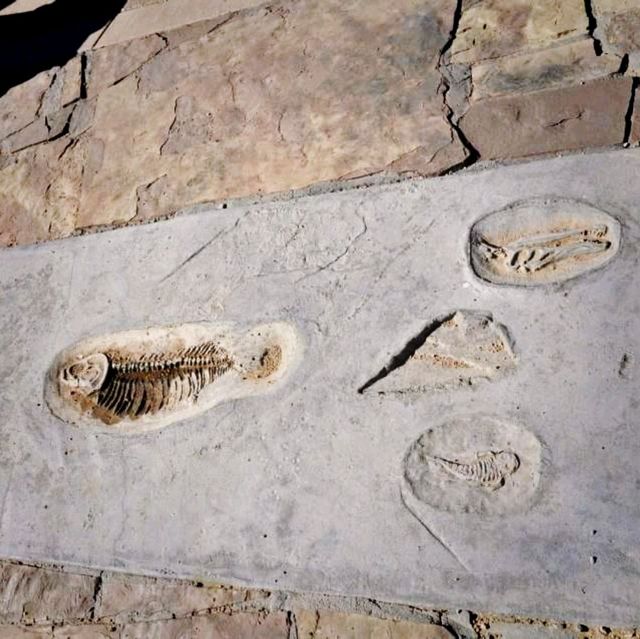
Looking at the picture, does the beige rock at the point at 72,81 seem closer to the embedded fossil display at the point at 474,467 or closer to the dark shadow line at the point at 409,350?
the dark shadow line at the point at 409,350

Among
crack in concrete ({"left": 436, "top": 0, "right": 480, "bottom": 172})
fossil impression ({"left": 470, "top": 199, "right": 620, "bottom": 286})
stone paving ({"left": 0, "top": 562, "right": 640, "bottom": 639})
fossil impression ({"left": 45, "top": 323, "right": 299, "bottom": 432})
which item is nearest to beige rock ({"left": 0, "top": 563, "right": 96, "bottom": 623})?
stone paving ({"left": 0, "top": 562, "right": 640, "bottom": 639})

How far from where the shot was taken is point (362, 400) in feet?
6.78

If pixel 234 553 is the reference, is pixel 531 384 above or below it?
above

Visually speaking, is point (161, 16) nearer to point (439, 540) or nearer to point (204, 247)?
point (204, 247)

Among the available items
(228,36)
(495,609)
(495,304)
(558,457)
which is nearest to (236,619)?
(495,609)

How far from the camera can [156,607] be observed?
2.09m

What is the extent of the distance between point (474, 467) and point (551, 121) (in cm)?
116

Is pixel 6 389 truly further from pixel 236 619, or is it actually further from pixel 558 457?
pixel 558 457

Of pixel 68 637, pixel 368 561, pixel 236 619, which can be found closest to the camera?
pixel 368 561

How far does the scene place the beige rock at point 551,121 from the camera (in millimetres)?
2217

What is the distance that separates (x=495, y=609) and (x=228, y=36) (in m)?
2.56

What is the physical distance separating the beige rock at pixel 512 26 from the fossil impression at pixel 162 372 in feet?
4.13

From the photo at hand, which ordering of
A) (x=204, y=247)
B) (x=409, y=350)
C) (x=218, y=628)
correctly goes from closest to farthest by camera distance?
(x=218, y=628) < (x=409, y=350) < (x=204, y=247)

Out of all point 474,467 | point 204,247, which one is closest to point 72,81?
point 204,247
